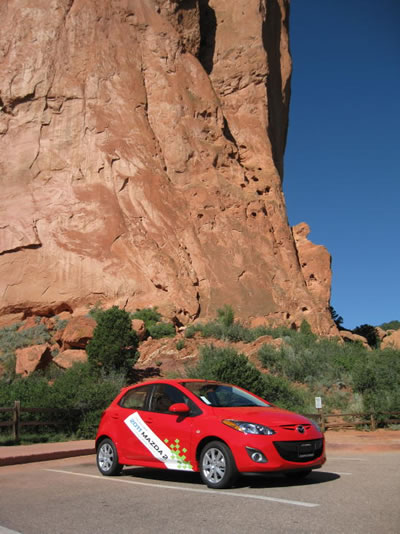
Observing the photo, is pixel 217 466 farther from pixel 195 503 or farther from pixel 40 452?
pixel 40 452

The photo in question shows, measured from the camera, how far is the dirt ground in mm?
11792

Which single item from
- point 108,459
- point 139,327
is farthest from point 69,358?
point 108,459

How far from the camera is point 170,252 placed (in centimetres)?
3247

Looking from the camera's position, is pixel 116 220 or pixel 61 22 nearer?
pixel 116 220

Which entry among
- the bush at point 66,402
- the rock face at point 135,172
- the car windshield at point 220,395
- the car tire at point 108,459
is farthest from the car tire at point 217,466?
the rock face at point 135,172

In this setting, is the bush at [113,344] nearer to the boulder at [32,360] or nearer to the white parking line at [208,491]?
the boulder at [32,360]

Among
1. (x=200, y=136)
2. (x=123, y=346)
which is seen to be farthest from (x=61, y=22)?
(x=123, y=346)

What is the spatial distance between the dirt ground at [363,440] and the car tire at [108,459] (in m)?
5.61

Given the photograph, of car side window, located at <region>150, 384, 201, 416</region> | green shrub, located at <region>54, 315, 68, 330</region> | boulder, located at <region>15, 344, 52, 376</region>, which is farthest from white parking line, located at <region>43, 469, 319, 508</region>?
green shrub, located at <region>54, 315, 68, 330</region>

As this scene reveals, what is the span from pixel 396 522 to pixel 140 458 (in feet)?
12.2

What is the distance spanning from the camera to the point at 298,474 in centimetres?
689

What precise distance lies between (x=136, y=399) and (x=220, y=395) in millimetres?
1352

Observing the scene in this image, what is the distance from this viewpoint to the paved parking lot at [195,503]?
A: 15.3ft

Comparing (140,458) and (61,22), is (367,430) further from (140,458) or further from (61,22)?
(61,22)
